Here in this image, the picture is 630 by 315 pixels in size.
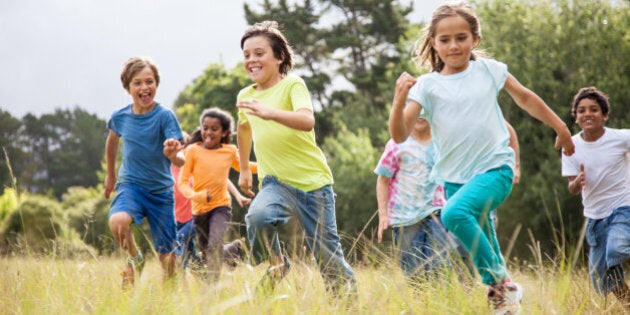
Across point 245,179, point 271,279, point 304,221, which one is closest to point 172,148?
point 245,179

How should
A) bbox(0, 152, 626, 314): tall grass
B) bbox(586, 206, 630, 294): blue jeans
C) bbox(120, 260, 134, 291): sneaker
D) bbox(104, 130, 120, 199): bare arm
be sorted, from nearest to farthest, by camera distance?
bbox(0, 152, 626, 314): tall grass, bbox(120, 260, 134, 291): sneaker, bbox(586, 206, 630, 294): blue jeans, bbox(104, 130, 120, 199): bare arm

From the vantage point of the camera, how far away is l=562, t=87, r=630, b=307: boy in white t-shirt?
6168 mm

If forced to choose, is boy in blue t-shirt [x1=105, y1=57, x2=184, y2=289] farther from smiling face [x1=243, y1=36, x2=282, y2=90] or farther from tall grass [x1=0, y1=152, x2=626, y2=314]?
tall grass [x1=0, y1=152, x2=626, y2=314]

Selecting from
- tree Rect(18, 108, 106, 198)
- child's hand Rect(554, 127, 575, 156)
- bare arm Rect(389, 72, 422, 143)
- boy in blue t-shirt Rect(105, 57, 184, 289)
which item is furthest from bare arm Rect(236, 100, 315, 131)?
tree Rect(18, 108, 106, 198)

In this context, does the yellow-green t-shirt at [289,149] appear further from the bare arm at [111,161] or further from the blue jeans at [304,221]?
the bare arm at [111,161]

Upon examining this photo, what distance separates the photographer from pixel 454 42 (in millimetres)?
4582

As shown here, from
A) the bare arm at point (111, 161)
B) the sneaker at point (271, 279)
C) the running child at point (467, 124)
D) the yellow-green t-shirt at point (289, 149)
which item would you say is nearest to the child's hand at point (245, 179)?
the yellow-green t-shirt at point (289, 149)

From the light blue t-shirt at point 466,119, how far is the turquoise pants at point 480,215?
9 centimetres

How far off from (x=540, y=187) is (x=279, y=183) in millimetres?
15768

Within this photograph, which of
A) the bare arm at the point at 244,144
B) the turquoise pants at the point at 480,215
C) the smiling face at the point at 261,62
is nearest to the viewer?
the turquoise pants at the point at 480,215

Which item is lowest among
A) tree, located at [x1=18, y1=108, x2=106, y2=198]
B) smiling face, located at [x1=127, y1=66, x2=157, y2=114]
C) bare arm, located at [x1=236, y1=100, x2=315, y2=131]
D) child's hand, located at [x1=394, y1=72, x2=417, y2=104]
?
tree, located at [x1=18, y1=108, x2=106, y2=198]

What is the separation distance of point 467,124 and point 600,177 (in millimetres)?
2289

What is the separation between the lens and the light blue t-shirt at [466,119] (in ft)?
14.6

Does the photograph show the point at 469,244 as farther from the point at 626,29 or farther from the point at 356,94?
the point at 356,94
